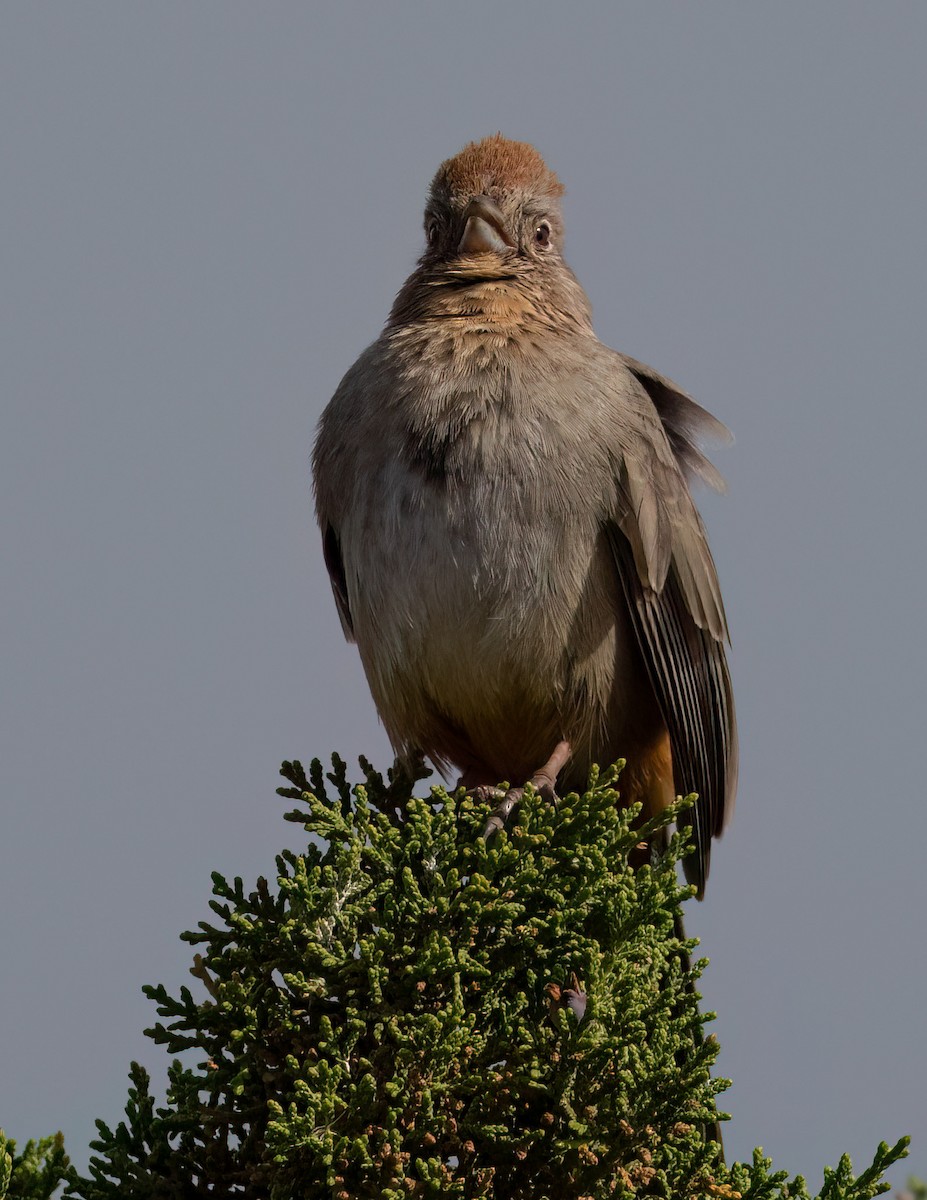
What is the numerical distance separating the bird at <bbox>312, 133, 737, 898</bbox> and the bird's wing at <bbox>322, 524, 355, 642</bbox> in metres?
0.05

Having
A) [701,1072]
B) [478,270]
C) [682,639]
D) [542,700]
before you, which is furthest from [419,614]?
[701,1072]

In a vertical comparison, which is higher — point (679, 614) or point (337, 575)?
point (337, 575)

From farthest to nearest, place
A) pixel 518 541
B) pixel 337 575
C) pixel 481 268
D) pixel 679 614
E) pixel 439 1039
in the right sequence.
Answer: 1. pixel 337 575
2. pixel 481 268
3. pixel 679 614
4. pixel 518 541
5. pixel 439 1039

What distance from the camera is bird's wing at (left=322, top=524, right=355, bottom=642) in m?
5.16

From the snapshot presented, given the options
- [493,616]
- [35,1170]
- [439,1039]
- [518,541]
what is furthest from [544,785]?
[35,1170]

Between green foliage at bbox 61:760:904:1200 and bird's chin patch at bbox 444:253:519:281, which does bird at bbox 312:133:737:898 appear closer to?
bird's chin patch at bbox 444:253:519:281

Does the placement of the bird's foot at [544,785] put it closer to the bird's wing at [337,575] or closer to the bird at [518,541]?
the bird at [518,541]

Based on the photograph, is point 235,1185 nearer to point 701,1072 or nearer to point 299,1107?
point 299,1107

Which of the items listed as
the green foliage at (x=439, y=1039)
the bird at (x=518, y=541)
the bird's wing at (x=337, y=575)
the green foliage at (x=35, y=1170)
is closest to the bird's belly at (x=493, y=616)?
the bird at (x=518, y=541)

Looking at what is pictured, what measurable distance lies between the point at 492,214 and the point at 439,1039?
3141 millimetres

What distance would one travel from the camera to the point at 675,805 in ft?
11.4

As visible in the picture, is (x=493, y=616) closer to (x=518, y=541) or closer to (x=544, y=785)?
(x=518, y=541)

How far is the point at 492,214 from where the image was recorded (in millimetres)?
5035

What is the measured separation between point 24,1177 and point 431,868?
1203 mm
